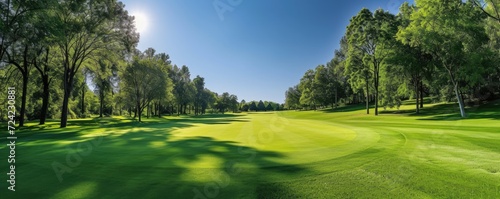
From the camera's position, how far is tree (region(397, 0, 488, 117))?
2486 centimetres

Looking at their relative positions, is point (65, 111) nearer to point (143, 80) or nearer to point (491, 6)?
point (143, 80)

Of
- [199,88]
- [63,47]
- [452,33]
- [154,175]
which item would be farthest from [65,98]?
[199,88]

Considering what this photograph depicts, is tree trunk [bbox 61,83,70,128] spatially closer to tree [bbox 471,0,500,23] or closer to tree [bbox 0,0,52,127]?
tree [bbox 0,0,52,127]

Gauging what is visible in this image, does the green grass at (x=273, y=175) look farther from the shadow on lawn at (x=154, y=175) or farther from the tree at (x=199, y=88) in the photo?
the tree at (x=199, y=88)

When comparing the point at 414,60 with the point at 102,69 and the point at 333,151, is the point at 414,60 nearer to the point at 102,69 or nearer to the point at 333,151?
the point at 333,151

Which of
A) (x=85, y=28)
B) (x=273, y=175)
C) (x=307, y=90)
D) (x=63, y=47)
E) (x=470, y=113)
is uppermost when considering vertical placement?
(x=85, y=28)

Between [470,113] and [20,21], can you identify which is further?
[470,113]

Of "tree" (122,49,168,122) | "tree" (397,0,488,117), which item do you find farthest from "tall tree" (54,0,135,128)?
"tree" (397,0,488,117)

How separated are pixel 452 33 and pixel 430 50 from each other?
133 inches

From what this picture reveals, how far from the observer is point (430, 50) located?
30297 mm

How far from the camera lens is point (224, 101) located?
6073 inches

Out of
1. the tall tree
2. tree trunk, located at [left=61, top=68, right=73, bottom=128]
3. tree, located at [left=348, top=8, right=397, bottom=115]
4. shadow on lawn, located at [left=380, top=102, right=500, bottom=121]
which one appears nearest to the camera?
shadow on lawn, located at [left=380, top=102, right=500, bottom=121]

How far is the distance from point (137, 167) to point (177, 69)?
3204 inches

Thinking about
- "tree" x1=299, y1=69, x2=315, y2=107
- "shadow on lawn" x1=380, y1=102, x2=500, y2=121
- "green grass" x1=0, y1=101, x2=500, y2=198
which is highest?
"tree" x1=299, y1=69, x2=315, y2=107
